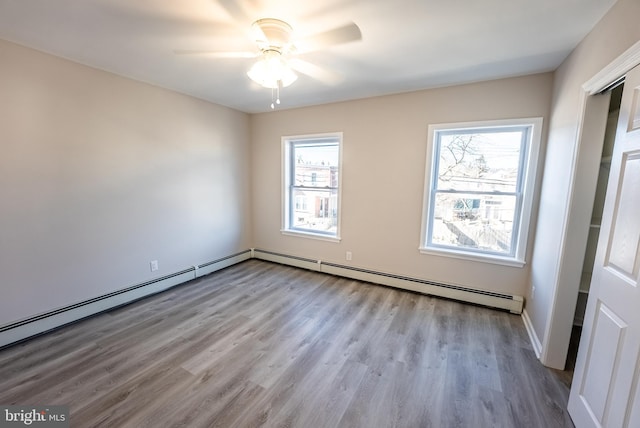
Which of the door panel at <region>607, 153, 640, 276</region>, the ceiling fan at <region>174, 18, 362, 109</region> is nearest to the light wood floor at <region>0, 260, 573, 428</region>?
the door panel at <region>607, 153, 640, 276</region>

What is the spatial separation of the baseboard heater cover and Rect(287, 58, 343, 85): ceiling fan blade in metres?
2.87

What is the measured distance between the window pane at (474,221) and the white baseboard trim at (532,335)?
2.22ft

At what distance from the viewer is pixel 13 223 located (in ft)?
7.06

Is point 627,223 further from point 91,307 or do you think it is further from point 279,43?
point 91,307

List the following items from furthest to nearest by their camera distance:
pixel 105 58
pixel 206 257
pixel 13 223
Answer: pixel 206 257 < pixel 105 58 < pixel 13 223

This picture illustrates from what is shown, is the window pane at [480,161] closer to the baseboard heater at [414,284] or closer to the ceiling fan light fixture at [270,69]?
the baseboard heater at [414,284]

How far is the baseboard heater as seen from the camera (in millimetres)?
2902

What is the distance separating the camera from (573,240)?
6.12ft

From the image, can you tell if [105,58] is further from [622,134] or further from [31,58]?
[622,134]

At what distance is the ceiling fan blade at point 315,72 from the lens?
7.91 feet

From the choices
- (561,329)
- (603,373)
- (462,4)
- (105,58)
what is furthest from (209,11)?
(561,329)

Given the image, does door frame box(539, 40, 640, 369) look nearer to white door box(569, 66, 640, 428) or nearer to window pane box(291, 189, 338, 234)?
white door box(569, 66, 640, 428)

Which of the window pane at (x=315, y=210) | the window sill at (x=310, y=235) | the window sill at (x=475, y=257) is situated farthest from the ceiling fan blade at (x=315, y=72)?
the window sill at (x=475, y=257)

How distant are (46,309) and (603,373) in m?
4.05
